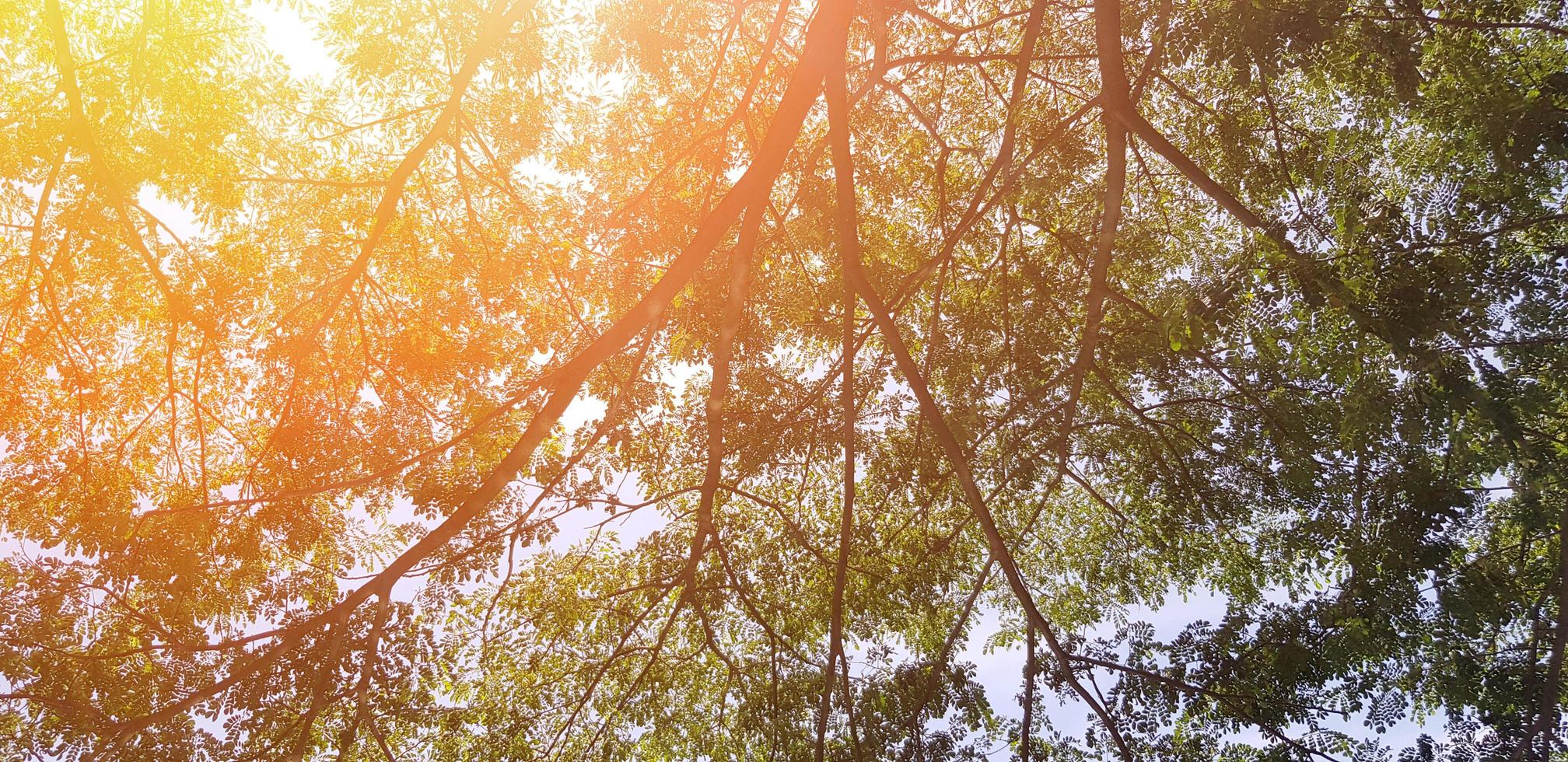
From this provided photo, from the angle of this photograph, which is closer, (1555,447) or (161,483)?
(1555,447)

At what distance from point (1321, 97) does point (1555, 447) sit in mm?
3406

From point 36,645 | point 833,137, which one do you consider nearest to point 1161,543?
point 833,137

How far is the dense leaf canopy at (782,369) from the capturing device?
334 cm

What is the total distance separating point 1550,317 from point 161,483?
817 centimetres

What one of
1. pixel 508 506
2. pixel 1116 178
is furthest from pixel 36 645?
pixel 1116 178

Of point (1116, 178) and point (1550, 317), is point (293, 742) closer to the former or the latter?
point (1116, 178)

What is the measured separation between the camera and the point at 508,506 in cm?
532

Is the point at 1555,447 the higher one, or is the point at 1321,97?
the point at 1321,97

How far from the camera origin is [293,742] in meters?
4.31

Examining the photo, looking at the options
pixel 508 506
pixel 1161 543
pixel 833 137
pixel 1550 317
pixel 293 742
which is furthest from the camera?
pixel 1161 543

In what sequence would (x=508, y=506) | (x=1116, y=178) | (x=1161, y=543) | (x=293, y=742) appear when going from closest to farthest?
(x=1116, y=178), (x=293, y=742), (x=508, y=506), (x=1161, y=543)

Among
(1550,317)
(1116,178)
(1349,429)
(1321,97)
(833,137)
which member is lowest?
(1349,429)

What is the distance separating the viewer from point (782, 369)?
643 centimetres

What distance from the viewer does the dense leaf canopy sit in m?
3.34
